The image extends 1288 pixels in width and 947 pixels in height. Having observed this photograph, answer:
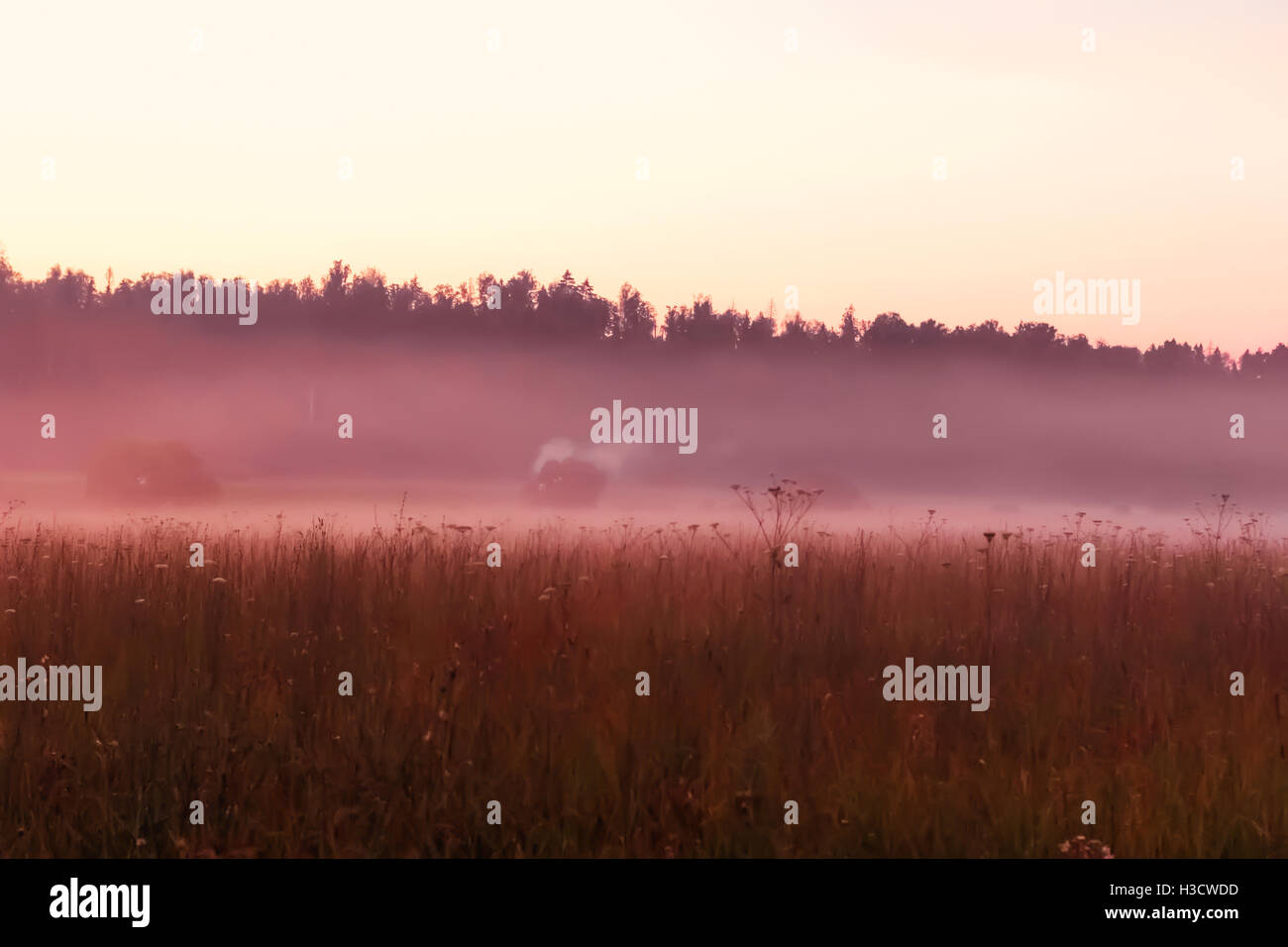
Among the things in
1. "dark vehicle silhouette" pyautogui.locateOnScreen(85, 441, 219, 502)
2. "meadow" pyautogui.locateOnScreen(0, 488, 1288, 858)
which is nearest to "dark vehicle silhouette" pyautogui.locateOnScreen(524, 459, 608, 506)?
"dark vehicle silhouette" pyautogui.locateOnScreen(85, 441, 219, 502)

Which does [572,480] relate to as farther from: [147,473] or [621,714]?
[621,714]

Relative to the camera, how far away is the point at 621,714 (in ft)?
15.0

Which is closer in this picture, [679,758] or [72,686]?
[679,758]

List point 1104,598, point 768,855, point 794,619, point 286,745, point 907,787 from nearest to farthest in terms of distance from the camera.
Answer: point 768,855
point 907,787
point 286,745
point 794,619
point 1104,598

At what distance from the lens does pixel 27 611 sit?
6383 millimetres

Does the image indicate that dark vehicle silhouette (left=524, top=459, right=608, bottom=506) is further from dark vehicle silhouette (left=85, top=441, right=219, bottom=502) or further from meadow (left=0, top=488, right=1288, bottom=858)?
meadow (left=0, top=488, right=1288, bottom=858)

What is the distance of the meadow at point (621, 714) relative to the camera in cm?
385

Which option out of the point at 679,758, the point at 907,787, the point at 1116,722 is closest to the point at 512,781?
the point at 679,758

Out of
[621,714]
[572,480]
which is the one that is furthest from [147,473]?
[621,714]

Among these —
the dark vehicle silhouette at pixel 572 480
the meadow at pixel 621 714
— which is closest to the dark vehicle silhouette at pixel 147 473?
the dark vehicle silhouette at pixel 572 480

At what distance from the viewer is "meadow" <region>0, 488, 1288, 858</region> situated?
3848 millimetres

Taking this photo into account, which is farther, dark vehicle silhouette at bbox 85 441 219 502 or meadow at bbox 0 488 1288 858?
dark vehicle silhouette at bbox 85 441 219 502
